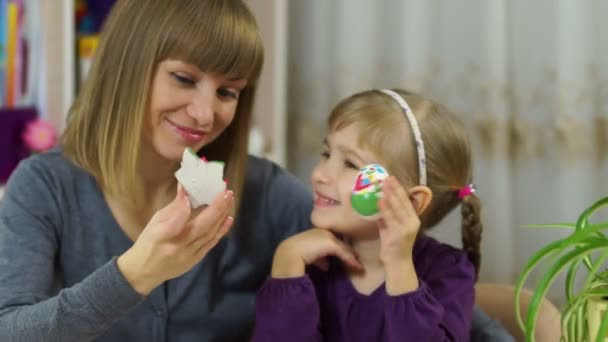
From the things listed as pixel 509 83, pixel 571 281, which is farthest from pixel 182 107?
pixel 509 83

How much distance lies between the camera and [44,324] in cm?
103

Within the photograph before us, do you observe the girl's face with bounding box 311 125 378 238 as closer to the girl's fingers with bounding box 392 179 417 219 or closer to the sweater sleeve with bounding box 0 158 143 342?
the girl's fingers with bounding box 392 179 417 219

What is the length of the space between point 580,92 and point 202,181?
1262 millimetres

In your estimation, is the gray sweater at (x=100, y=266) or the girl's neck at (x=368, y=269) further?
the girl's neck at (x=368, y=269)

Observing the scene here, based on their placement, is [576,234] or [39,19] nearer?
[576,234]

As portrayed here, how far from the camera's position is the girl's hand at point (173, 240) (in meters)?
0.95

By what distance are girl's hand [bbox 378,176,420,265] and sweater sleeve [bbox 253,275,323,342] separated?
147mm

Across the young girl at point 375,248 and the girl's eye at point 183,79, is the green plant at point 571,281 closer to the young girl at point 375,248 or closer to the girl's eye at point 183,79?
the young girl at point 375,248

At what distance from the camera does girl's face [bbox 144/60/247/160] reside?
3.92 ft

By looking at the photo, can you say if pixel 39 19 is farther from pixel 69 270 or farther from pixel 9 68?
pixel 69 270

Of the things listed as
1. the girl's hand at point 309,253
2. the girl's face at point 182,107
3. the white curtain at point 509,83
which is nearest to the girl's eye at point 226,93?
the girl's face at point 182,107

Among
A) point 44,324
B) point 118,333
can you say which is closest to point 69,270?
point 118,333

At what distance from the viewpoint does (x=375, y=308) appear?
1.20 metres

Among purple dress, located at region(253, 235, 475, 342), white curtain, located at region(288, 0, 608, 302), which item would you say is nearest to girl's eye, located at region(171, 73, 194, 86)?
purple dress, located at region(253, 235, 475, 342)
